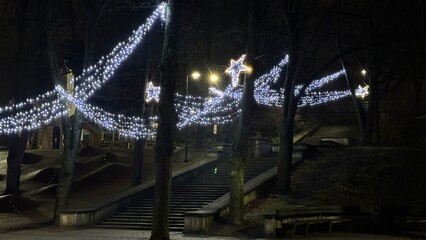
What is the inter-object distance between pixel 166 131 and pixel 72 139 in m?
8.10

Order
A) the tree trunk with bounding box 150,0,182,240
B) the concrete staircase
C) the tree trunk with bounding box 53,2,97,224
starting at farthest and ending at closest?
the tree trunk with bounding box 53,2,97,224
the concrete staircase
the tree trunk with bounding box 150,0,182,240

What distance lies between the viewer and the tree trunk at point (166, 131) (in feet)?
44.9

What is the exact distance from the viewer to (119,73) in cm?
3522

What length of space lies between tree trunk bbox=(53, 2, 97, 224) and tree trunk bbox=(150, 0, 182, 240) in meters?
7.54

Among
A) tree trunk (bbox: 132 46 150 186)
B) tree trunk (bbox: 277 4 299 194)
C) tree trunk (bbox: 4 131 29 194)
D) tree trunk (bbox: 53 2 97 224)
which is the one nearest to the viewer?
tree trunk (bbox: 53 2 97 224)

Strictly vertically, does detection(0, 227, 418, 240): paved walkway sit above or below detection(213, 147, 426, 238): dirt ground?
below

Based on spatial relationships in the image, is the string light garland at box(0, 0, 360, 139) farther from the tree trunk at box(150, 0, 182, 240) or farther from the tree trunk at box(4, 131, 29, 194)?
the tree trunk at box(150, 0, 182, 240)

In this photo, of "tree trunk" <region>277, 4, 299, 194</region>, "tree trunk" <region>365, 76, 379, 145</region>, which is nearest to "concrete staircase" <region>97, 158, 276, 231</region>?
"tree trunk" <region>277, 4, 299, 194</region>

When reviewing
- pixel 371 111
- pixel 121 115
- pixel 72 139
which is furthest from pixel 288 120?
pixel 371 111

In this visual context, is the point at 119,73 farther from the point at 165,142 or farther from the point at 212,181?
the point at 165,142

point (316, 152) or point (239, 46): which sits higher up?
point (239, 46)

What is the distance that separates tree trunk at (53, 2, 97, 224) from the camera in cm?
2038

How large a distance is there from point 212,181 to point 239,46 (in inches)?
648

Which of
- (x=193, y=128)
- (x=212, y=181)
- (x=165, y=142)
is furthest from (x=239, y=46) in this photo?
(x=165, y=142)
